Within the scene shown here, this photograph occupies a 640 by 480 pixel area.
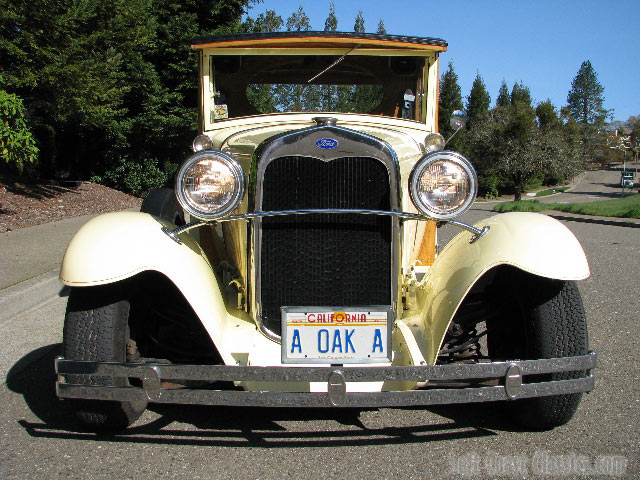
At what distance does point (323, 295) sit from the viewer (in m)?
2.94

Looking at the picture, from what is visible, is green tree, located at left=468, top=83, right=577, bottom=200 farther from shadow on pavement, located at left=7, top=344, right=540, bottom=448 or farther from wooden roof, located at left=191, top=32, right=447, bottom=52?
shadow on pavement, located at left=7, top=344, right=540, bottom=448

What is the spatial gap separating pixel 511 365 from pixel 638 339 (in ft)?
8.61

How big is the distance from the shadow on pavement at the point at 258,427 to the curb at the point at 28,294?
6.37ft

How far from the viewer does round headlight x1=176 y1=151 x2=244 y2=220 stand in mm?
2938

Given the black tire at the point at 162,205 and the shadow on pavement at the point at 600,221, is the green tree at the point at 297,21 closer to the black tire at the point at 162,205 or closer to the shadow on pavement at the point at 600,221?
the black tire at the point at 162,205

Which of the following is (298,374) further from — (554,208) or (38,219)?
(554,208)

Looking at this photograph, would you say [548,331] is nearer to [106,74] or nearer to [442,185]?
[442,185]

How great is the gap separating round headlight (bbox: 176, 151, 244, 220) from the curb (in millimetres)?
2952

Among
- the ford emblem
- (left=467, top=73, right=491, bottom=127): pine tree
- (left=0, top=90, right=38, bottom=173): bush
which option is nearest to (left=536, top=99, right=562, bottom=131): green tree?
(left=467, top=73, right=491, bottom=127): pine tree

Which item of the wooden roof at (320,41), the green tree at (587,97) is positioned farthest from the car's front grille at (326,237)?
the green tree at (587,97)

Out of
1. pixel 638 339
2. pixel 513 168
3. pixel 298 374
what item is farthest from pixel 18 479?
pixel 513 168

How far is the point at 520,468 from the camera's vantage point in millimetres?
2697

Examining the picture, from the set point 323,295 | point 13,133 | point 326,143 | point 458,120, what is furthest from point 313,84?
point 13,133

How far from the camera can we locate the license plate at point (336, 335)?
2.80 metres
